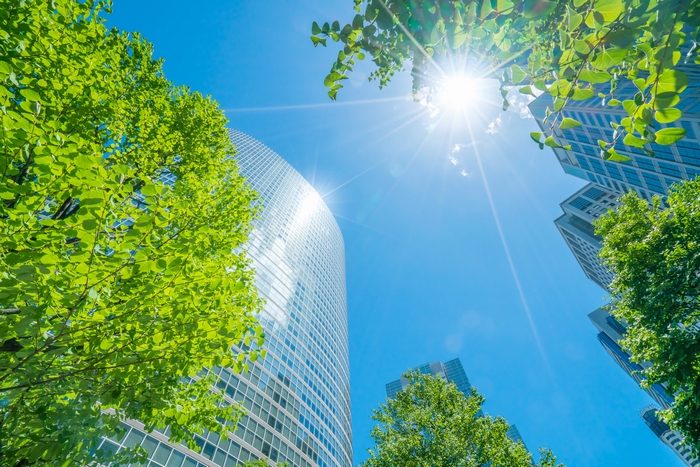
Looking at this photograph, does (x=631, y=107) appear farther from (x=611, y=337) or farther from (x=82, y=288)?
(x=611, y=337)

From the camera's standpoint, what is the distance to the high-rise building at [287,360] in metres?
27.7

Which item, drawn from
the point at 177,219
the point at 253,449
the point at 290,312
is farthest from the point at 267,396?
the point at 177,219

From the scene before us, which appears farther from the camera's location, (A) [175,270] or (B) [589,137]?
(B) [589,137]

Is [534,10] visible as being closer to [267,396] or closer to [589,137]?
[267,396]

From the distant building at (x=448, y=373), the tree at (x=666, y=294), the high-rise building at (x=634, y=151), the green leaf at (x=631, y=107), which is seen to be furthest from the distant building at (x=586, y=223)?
the distant building at (x=448, y=373)

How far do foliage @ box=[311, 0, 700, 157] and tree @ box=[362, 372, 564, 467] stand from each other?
1054 centimetres

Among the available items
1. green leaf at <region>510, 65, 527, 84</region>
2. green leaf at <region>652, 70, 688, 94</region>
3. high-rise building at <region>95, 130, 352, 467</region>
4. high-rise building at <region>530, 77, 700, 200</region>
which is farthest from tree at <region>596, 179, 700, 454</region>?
high-rise building at <region>530, 77, 700, 200</region>

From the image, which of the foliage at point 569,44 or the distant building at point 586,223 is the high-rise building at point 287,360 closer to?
the foliage at point 569,44

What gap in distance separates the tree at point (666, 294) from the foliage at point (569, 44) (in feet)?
28.6

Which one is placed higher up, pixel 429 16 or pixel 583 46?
pixel 429 16

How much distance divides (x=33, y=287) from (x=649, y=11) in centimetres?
542

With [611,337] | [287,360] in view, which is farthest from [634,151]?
[611,337]

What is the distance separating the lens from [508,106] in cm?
268

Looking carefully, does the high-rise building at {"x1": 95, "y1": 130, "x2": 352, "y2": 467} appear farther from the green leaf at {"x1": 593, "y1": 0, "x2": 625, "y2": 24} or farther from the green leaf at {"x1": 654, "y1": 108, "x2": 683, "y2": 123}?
the green leaf at {"x1": 593, "y1": 0, "x2": 625, "y2": 24}
